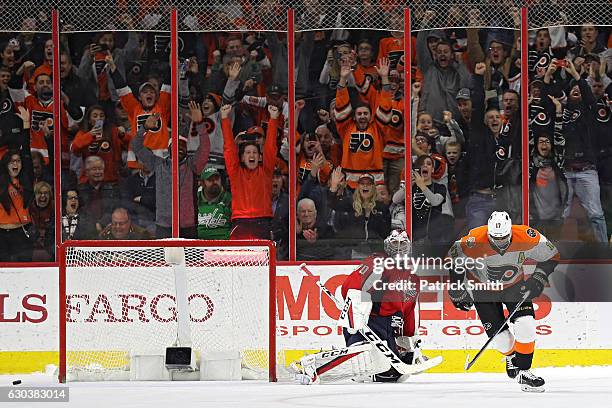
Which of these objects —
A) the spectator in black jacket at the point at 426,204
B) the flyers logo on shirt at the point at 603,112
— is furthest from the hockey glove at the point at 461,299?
the flyers logo on shirt at the point at 603,112

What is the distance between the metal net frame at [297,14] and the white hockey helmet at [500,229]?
146 centimetres

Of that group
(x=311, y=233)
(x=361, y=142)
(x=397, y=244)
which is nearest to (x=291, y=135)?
(x=361, y=142)

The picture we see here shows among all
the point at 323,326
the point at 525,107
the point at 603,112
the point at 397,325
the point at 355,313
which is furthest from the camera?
the point at 603,112

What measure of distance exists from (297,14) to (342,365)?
237 centimetres

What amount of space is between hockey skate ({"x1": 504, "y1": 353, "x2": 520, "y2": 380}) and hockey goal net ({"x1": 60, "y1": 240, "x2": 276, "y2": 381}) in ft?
4.36

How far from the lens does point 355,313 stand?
8.65 m

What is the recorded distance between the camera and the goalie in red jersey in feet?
28.0

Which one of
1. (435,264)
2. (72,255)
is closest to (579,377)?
(435,264)

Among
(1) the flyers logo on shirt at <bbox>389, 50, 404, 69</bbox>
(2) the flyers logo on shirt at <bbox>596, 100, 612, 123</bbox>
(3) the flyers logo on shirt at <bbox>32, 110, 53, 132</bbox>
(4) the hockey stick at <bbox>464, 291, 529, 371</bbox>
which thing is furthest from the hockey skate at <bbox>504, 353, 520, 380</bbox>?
(3) the flyers logo on shirt at <bbox>32, 110, 53, 132</bbox>

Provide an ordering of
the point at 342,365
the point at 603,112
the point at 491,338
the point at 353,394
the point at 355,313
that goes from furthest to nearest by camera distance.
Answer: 1. the point at 603,112
2. the point at 491,338
3. the point at 355,313
4. the point at 342,365
5. the point at 353,394

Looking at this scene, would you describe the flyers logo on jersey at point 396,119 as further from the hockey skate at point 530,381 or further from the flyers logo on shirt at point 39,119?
the flyers logo on shirt at point 39,119

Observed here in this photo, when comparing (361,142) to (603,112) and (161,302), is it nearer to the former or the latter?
(603,112)

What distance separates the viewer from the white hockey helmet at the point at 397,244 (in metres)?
9.04

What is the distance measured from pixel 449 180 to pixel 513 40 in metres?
0.96
